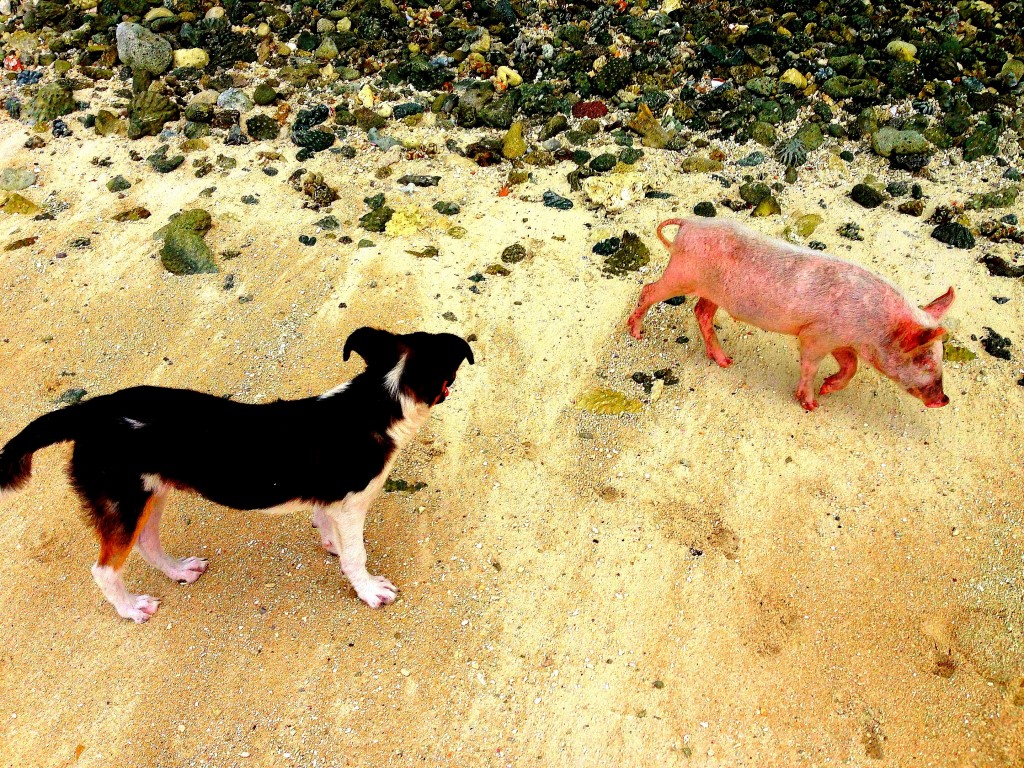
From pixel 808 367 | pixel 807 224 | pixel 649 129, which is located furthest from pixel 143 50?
pixel 808 367

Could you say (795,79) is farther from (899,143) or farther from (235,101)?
(235,101)

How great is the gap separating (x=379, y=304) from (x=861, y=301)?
171 inches

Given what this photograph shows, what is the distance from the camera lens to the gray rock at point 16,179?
28.5ft

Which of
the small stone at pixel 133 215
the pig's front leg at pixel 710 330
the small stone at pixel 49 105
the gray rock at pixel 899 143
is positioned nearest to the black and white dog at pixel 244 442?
the pig's front leg at pixel 710 330

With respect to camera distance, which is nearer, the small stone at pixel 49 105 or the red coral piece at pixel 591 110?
the red coral piece at pixel 591 110

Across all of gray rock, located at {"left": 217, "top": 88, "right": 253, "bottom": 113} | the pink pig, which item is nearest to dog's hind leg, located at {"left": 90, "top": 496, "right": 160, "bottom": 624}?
the pink pig

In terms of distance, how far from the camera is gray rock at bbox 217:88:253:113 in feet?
31.6

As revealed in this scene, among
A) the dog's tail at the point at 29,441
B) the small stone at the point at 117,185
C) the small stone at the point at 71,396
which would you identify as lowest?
the small stone at the point at 71,396

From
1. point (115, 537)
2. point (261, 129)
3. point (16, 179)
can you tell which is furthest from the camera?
point (261, 129)

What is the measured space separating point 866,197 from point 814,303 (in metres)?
3.03

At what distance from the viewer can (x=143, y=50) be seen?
402 inches

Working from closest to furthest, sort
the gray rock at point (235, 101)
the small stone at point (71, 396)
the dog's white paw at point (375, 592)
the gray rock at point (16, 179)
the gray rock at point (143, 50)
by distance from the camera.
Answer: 1. the dog's white paw at point (375, 592)
2. the small stone at point (71, 396)
3. the gray rock at point (16, 179)
4. the gray rock at point (235, 101)
5. the gray rock at point (143, 50)

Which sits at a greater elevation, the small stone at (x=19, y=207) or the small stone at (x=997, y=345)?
the small stone at (x=19, y=207)

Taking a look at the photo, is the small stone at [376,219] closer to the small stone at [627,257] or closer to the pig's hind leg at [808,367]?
the small stone at [627,257]
